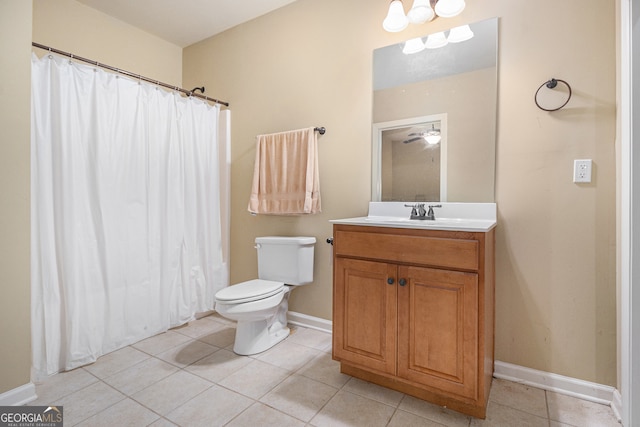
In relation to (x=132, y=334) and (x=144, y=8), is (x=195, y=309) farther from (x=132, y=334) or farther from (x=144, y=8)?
(x=144, y=8)

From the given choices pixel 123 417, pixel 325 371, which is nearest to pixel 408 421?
pixel 325 371

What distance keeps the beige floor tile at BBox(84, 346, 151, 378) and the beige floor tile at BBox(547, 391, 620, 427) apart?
7.66ft

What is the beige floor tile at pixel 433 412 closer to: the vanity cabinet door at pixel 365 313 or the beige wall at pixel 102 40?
the vanity cabinet door at pixel 365 313

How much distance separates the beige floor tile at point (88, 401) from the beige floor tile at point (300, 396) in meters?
0.79

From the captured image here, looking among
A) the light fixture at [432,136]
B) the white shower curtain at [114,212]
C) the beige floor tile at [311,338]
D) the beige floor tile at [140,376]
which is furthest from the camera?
the beige floor tile at [311,338]

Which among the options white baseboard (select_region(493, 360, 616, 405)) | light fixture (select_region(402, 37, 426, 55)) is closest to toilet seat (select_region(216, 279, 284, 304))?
white baseboard (select_region(493, 360, 616, 405))

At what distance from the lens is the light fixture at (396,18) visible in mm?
1860

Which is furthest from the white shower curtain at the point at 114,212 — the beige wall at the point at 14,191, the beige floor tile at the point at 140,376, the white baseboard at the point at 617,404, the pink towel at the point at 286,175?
the white baseboard at the point at 617,404

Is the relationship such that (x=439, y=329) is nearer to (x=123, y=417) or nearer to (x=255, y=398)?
(x=255, y=398)

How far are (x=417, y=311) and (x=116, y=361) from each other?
1898 mm

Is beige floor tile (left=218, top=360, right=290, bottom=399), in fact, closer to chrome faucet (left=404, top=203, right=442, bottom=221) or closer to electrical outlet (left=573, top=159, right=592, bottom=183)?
chrome faucet (left=404, top=203, right=442, bottom=221)

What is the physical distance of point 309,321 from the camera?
2455 millimetres

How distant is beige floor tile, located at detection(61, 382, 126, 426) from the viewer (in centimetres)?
145

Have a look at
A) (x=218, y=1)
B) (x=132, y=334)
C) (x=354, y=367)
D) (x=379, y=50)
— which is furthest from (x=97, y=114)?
(x=354, y=367)
